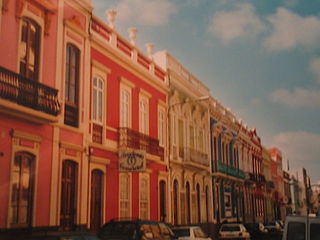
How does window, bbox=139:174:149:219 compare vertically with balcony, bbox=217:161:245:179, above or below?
below

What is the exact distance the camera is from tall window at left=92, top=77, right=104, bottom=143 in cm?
1862

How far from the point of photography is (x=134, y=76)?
22.5m

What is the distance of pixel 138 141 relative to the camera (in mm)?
21422

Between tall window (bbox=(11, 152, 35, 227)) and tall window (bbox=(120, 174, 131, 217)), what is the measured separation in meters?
6.34

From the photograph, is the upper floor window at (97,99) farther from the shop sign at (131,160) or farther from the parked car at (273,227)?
the parked car at (273,227)

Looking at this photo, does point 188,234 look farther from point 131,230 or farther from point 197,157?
point 197,157

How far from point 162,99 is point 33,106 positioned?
12.4 m

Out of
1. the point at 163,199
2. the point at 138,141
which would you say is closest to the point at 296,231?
the point at 138,141

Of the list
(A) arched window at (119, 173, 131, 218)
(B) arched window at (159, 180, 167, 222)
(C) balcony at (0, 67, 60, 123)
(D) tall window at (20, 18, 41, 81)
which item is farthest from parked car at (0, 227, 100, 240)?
(B) arched window at (159, 180, 167, 222)

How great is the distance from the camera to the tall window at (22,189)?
13.9 meters

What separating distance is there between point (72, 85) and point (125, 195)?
6.04m

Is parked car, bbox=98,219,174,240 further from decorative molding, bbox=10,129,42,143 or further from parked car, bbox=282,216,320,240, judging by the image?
parked car, bbox=282,216,320,240

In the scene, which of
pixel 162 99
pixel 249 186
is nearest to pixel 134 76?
pixel 162 99

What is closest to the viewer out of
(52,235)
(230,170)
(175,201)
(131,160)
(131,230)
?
(52,235)
